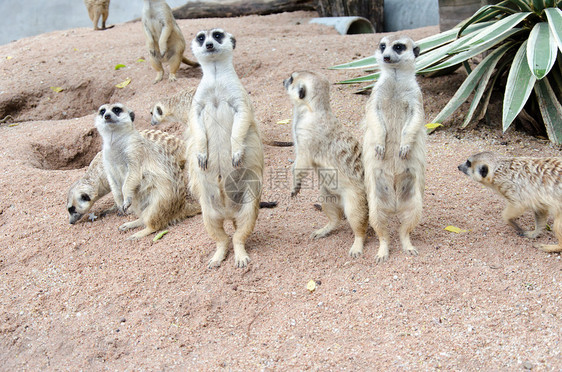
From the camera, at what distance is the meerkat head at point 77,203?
380cm

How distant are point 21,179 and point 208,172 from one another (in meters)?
2.17

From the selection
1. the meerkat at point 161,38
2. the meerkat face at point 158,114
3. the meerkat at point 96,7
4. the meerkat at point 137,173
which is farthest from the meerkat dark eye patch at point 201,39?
the meerkat at point 96,7

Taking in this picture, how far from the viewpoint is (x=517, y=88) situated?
3916 millimetres

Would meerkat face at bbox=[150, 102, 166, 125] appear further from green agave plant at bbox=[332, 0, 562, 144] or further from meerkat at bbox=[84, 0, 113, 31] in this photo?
meerkat at bbox=[84, 0, 113, 31]

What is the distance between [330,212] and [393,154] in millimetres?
550

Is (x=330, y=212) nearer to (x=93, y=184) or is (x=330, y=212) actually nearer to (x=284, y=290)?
(x=284, y=290)

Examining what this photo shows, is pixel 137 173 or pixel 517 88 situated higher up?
pixel 517 88

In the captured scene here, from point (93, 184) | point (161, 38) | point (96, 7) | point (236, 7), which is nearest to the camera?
point (93, 184)

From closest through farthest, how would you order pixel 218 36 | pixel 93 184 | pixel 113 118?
1. pixel 218 36
2. pixel 113 118
3. pixel 93 184

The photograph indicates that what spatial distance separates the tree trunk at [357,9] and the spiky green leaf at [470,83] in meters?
4.54

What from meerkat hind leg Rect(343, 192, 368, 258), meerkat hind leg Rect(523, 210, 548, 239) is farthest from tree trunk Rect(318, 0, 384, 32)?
meerkat hind leg Rect(343, 192, 368, 258)

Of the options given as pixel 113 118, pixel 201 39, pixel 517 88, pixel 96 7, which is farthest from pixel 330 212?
pixel 96 7

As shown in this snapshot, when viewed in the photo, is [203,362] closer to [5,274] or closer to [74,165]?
[5,274]

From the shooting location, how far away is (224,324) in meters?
2.64
